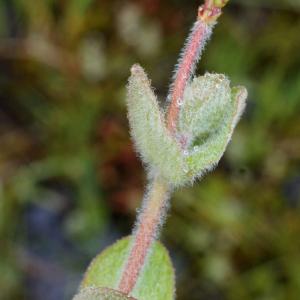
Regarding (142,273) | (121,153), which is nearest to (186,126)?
(142,273)

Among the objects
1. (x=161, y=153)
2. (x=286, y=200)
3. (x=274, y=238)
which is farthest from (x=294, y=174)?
(x=161, y=153)

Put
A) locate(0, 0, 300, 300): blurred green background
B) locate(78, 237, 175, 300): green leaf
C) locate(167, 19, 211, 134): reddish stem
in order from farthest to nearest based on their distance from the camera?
locate(0, 0, 300, 300): blurred green background < locate(78, 237, 175, 300): green leaf < locate(167, 19, 211, 134): reddish stem

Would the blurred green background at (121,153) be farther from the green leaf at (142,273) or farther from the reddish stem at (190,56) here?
the reddish stem at (190,56)

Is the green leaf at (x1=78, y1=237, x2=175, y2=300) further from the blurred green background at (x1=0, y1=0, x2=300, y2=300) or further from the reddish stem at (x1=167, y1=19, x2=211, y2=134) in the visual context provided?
the blurred green background at (x1=0, y1=0, x2=300, y2=300)

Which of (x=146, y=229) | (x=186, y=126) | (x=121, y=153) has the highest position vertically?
(x=121, y=153)

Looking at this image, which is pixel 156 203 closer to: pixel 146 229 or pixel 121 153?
pixel 146 229

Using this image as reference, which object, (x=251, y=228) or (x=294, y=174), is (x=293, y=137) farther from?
(x=251, y=228)

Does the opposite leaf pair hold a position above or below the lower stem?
above

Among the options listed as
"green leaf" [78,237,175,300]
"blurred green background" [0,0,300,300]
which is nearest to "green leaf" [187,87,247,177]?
"green leaf" [78,237,175,300]
